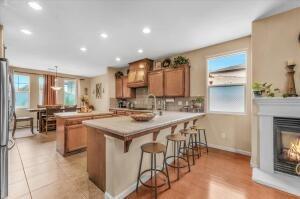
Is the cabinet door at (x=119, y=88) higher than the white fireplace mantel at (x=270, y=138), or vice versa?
the cabinet door at (x=119, y=88)


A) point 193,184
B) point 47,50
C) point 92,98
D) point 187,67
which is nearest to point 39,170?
point 193,184

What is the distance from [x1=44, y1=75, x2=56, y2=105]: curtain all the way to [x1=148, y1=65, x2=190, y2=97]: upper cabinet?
5.20 m

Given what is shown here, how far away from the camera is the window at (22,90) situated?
20.5 ft

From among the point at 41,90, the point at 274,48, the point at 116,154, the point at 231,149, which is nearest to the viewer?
the point at 116,154

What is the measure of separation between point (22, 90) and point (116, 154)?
699 cm

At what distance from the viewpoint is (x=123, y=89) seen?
575 centimetres

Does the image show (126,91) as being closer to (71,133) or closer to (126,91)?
(126,91)

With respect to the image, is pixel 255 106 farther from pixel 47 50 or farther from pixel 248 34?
pixel 47 50

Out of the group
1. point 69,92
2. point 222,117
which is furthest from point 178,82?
point 69,92

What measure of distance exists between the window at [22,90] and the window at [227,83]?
7.52 metres

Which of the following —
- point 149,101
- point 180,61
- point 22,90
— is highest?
point 180,61

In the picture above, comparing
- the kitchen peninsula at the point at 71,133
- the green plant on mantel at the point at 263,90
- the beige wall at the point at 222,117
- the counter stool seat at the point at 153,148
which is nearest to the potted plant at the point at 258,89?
the green plant on mantel at the point at 263,90

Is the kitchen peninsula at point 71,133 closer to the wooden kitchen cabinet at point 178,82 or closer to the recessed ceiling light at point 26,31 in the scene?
the recessed ceiling light at point 26,31

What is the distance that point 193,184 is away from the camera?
7.20ft
